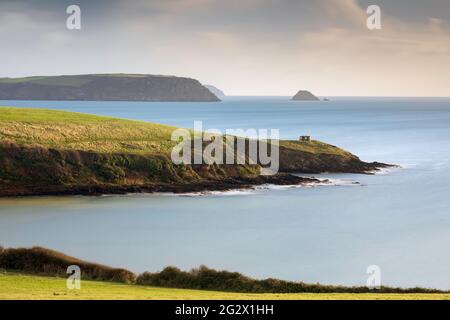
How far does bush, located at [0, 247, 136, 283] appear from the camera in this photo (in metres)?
34.9

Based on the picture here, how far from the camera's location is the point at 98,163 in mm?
72125

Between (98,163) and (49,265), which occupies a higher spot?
(98,163)

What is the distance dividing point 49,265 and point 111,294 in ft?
34.6

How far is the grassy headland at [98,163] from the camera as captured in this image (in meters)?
68.4
